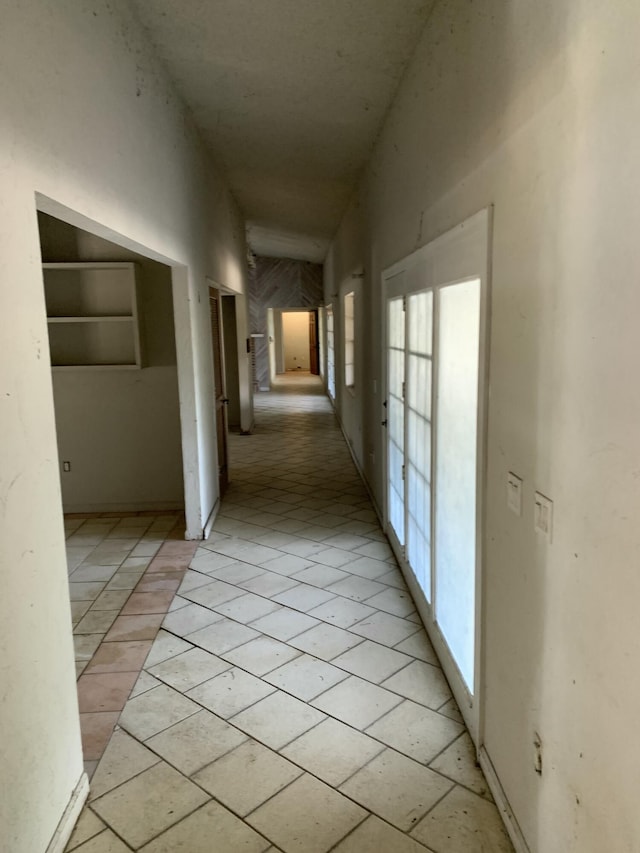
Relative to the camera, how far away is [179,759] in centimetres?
221

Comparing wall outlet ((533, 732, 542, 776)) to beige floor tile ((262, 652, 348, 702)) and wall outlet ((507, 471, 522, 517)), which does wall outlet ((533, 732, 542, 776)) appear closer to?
wall outlet ((507, 471, 522, 517))

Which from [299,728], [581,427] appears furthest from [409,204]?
[299,728]

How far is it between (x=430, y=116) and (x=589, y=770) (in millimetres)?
2520

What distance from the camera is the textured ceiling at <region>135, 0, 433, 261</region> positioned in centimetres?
265

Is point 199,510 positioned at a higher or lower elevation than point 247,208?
lower

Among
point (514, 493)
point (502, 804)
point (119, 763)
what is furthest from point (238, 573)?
point (514, 493)

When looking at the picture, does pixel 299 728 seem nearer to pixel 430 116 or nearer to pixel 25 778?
pixel 25 778

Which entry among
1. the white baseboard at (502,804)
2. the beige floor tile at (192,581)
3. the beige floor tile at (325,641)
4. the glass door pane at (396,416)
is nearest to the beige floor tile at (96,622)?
the beige floor tile at (192,581)

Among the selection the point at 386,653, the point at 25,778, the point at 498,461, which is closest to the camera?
the point at 25,778

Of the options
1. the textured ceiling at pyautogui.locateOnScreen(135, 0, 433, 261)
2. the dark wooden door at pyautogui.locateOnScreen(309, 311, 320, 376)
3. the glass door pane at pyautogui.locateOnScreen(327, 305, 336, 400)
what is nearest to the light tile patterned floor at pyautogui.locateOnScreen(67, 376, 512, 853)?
the textured ceiling at pyautogui.locateOnScreen(135, 0, 433, 261)

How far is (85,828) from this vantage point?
1905mm

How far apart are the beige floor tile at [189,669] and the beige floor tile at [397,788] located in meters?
0.91

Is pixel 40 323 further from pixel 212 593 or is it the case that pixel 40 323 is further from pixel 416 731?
pixel 212 593

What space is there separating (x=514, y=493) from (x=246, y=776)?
1.37 m
